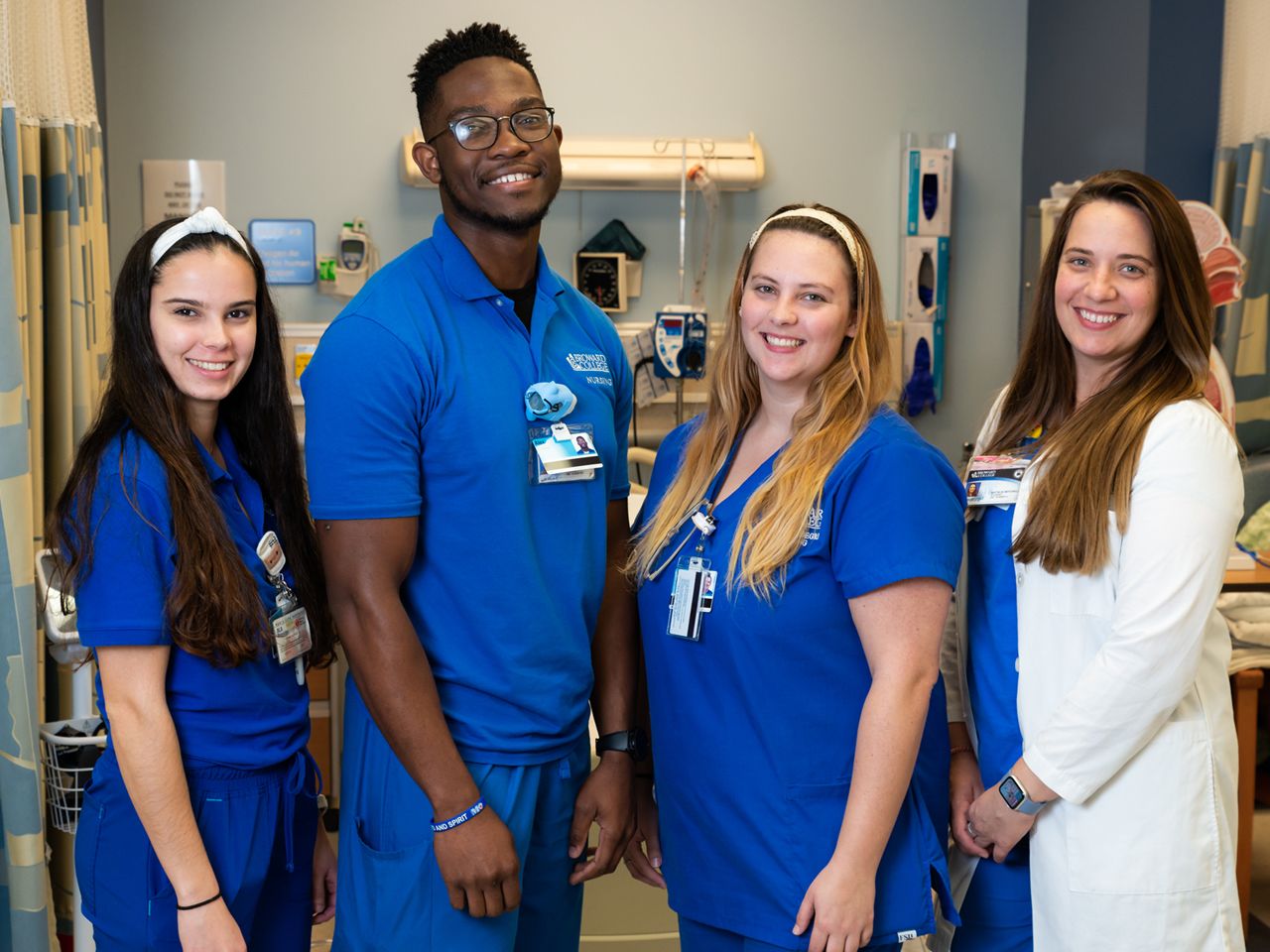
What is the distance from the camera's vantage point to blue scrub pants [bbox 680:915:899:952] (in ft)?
5.06

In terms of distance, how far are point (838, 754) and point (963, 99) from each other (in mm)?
3240

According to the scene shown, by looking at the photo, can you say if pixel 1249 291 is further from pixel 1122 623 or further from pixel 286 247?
pixel 286 247

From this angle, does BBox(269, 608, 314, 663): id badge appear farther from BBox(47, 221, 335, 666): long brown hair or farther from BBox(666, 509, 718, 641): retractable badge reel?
BBox(666, 509, 718, 641): retractable badge reel

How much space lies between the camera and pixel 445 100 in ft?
5.30

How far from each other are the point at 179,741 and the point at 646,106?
3.01m

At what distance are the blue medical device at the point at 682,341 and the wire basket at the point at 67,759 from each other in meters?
2.14

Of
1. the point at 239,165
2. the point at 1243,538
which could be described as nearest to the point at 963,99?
the point at 1243,538

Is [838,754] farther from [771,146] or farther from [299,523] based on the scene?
[771,146]

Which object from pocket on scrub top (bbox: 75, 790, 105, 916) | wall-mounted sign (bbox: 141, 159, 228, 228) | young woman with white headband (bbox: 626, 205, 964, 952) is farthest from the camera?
wall-mounted sign (bbox: 141, 159, 228, 228)

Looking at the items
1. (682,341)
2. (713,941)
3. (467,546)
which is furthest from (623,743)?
(682,341)

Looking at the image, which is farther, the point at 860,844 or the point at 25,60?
the point at 25,60

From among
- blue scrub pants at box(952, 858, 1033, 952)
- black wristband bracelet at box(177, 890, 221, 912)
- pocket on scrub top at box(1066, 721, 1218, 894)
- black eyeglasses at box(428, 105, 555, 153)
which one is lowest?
blue scrub pants at box(952, 858, 1033, 952)

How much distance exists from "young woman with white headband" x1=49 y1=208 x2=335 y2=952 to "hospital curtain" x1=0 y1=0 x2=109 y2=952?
71cm

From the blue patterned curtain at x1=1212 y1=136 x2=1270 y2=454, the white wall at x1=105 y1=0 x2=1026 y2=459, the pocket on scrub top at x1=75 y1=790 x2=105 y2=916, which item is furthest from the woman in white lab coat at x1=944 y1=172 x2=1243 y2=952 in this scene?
the white wall at x1=105 y1=0 x2=1026 y2=459
